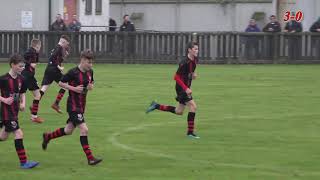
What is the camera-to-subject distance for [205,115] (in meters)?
19.4

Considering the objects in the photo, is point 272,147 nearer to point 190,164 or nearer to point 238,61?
point 190,164

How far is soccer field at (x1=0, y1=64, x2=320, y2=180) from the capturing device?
12.3 m

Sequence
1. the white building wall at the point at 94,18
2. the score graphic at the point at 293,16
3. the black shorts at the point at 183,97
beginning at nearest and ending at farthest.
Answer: the black shorts at the point at 183,97, the score graphic at the point at 293,16, the white building wall at the point at 94,18

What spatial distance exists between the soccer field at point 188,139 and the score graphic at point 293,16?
1660 cm

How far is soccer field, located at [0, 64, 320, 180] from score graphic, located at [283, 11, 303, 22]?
16.6m

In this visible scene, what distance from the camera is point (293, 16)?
44844mm

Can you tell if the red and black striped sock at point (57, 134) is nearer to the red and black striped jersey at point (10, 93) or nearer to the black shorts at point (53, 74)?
the red and black striped jersey at point (10, 93)

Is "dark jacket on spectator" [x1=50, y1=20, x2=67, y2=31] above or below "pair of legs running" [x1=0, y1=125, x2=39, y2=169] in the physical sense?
above

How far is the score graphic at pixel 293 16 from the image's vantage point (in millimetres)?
44219

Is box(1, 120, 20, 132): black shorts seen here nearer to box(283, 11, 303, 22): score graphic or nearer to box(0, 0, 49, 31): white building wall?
box(0, 0, 49, 31): white building wall

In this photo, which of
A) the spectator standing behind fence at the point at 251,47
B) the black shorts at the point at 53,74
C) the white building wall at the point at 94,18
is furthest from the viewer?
the white building wall at the point at 94,18

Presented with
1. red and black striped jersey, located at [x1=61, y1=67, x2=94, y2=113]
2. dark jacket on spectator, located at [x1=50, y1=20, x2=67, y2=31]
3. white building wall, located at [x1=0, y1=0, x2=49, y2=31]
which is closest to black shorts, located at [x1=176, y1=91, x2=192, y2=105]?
red and black striped jersey, located at [x1=61, y1=67, x2=94, y2=113]

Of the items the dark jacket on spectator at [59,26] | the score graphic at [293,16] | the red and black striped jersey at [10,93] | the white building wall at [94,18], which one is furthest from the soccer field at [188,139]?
the white building wall at [94,18]

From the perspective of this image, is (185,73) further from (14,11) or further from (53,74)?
(14,11)
